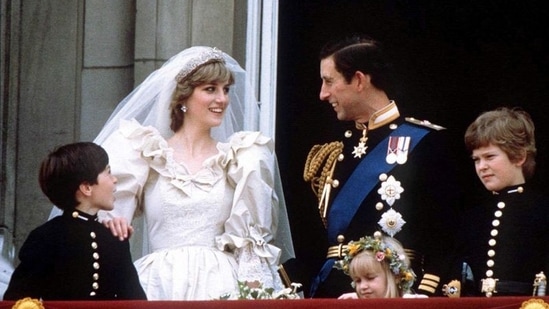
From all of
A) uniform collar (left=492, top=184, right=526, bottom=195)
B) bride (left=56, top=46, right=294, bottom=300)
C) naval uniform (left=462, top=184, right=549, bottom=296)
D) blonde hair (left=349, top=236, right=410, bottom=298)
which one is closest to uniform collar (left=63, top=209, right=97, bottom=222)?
bride (left=56, top=46, right=294, bottom=300)

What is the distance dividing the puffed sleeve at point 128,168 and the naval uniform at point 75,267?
0.49 meters

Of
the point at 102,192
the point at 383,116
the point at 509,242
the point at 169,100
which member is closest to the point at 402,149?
the point at 383,116

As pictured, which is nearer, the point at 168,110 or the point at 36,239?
the point at 36,239

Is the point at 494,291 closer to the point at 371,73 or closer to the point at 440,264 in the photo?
the point at 440,264

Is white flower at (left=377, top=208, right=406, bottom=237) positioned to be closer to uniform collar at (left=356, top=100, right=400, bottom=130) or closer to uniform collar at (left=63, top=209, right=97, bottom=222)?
uniform collar at (left=356, top=100, right=400, bottom=130)

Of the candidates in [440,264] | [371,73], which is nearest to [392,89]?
[371,73]

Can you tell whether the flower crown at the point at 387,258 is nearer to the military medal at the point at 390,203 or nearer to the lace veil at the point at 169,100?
the military medal at the point at 390,203

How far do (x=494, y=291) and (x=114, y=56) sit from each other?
9.52ft

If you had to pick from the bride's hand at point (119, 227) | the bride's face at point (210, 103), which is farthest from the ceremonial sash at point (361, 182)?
the bride's hand at point (119, 227)

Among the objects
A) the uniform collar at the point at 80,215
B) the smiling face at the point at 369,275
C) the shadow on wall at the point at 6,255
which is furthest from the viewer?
the shadow on wall at the point at 6,255

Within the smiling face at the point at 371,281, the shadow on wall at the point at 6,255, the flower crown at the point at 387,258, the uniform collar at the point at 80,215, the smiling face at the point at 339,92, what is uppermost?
the smiling face at the point at 339,92

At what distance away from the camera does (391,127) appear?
10602mm

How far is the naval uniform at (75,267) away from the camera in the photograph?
10.2m

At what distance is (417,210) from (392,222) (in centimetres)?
12
